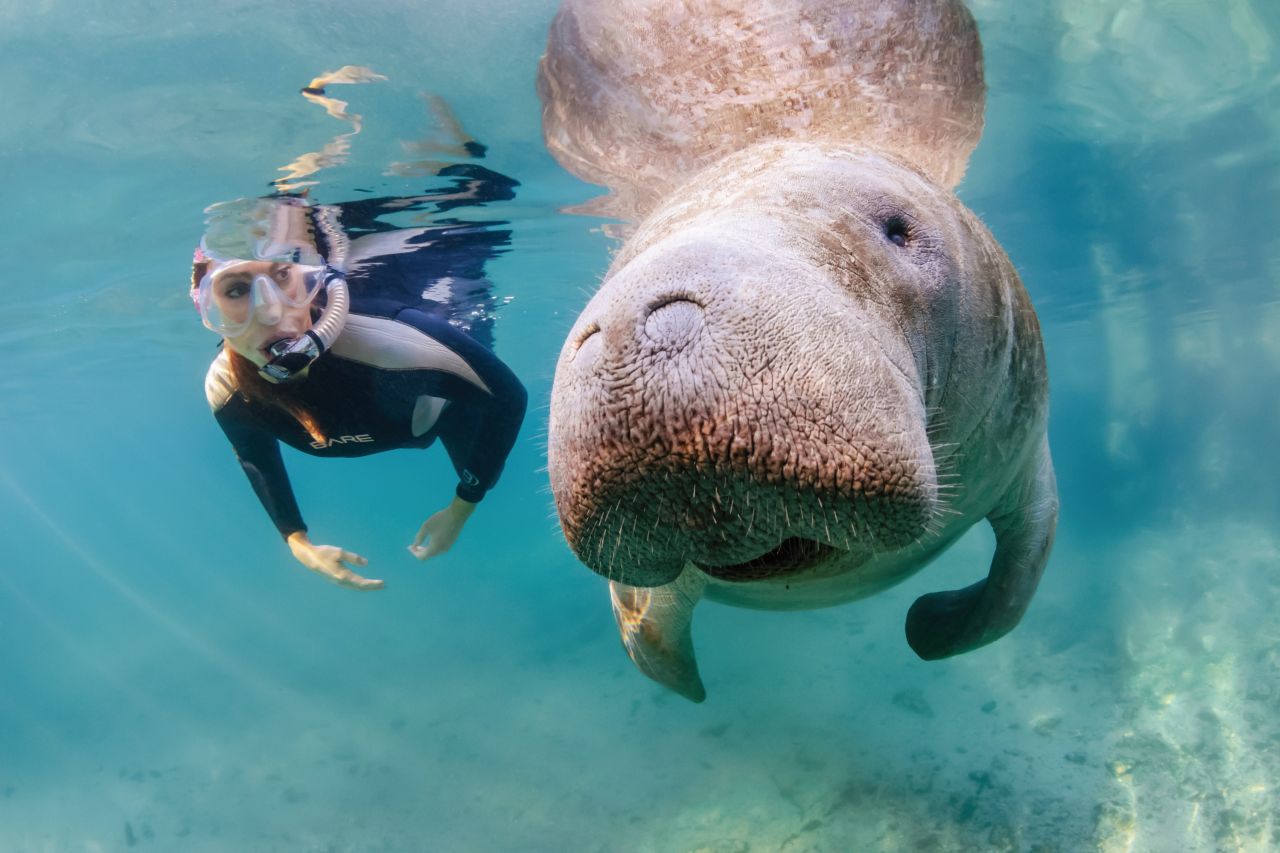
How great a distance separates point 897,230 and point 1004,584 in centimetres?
230

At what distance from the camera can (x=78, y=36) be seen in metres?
5.97

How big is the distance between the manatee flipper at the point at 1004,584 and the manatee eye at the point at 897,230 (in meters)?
1.76

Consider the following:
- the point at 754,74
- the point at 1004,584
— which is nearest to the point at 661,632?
the point at 1004,584

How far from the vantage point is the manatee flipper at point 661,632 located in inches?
152

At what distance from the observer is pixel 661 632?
4016 mm

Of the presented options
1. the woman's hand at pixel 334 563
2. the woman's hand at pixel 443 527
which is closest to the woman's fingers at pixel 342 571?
the woman's hand at pixel 334 563

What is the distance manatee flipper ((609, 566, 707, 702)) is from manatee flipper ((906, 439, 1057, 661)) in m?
1.15

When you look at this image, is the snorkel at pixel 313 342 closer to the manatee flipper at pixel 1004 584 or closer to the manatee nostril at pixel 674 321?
the manatee flipper at pixel 1004 584

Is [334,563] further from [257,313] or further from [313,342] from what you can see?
[257,313]

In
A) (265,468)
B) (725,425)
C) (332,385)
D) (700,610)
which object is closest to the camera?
(725,425)

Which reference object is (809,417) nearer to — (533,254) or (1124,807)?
(1124,807)

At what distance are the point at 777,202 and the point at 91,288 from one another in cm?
1549

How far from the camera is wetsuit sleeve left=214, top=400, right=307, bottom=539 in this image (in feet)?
18.5

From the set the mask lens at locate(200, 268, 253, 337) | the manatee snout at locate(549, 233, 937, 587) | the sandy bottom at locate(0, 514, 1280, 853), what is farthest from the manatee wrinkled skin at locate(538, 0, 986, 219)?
the sandy bottom at locate(0, 514, 1280, 853)
